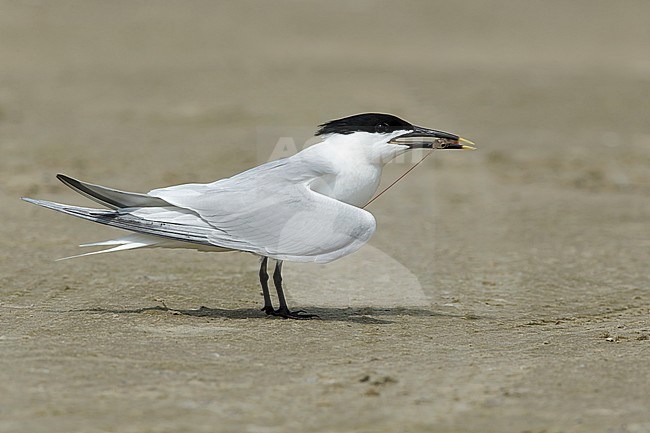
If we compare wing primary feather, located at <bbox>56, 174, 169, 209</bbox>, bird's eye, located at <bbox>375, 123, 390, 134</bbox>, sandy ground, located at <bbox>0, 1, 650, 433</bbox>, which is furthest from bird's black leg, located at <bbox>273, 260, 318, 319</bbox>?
bird's eye, located at <bbox>375, 123, 390, 134</bbox>

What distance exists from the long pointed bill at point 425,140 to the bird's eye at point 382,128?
0.21ft

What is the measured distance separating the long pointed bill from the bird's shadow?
88 centimetres

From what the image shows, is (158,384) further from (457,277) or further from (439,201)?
(439,201)

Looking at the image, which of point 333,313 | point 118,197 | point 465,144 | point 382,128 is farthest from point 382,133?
point 118,197

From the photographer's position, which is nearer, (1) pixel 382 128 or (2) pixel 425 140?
(1) pixel 382 128

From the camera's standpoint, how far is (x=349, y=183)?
508cm

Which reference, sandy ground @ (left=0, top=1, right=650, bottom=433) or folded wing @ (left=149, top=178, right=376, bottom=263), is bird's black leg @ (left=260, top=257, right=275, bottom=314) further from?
folded wing @ (left=149, top=178, right=376, bottom=263)

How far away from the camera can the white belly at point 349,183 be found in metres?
5.08

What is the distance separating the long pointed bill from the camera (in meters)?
5.13

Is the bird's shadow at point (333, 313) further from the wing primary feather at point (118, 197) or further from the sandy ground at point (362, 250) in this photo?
the wing primary feather at point (118, 197)

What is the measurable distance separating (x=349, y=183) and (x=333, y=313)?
0.74m

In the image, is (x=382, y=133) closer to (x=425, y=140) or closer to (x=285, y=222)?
(x=425, y=140)

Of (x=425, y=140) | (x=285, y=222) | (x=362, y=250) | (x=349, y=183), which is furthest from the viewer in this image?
(x=362, y=250)

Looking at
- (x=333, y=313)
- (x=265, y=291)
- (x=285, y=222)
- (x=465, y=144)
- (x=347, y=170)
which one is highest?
(x=465, y=144)
